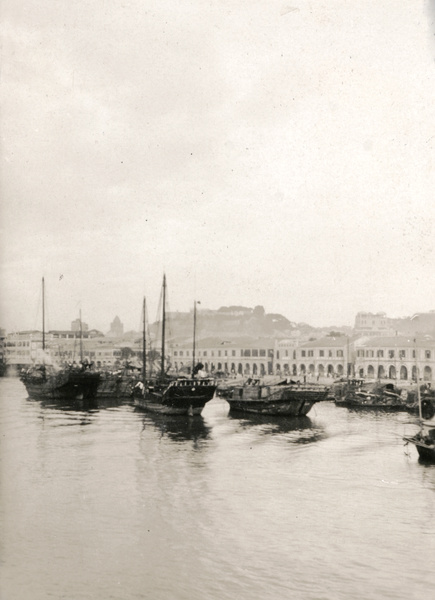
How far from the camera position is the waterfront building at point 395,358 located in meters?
62.3

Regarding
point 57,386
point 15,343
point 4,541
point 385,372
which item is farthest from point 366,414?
point 15,343

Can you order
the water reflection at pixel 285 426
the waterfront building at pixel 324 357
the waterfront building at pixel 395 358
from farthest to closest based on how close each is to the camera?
1. the waterfront building at pixel 324 357
2. the waterfront building at pixel 395 358
3. the water reflection at pixel 285 426

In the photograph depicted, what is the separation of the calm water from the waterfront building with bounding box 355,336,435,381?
127 feet

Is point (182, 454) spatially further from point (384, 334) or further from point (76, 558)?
point (384, 334)

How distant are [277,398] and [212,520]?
2506 cm

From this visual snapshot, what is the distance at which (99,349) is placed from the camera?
10038 centimetres

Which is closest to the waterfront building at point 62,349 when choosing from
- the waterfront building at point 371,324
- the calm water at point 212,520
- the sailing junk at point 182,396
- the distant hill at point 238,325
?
the distant hill at point 238,325

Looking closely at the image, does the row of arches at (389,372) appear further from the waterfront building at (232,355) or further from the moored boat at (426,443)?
the moored boat at (426,443)

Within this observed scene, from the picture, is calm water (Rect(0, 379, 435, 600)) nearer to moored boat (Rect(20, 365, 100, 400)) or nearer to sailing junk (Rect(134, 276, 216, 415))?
sailing junk (Rect(134, 276, 216, 415))

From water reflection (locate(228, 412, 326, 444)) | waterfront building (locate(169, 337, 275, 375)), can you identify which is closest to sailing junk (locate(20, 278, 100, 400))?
water reflection (locate(228, 412, 326, 444))

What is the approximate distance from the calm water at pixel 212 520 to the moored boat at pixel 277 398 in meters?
12.3

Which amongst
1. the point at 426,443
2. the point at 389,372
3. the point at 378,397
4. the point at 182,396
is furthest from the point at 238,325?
the point at 426,443

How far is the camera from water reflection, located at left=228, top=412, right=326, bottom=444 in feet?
96.5

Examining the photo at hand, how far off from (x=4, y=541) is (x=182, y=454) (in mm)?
10701
